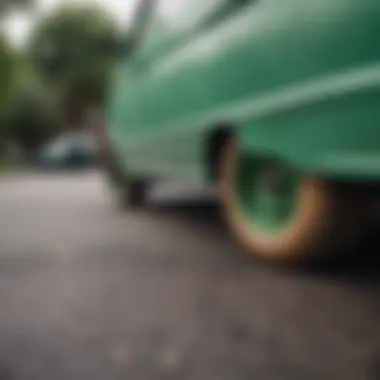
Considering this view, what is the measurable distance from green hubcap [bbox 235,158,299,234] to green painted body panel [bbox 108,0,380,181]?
0.76 ft

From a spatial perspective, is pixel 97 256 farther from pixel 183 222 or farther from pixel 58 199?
pixel 58 199

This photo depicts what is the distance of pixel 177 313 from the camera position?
Result: 2.75 metres

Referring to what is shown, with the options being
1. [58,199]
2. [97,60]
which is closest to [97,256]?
[58,199]

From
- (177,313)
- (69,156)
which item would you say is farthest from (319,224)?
(69,156)

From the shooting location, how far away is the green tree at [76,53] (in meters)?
40.2

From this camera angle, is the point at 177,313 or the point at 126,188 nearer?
the point at 177,313

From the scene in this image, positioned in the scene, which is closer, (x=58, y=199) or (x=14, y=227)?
(x=14, y=227)

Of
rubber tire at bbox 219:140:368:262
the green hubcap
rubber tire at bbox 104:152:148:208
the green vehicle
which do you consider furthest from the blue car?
rubber tire at bbox 219:140:368:262

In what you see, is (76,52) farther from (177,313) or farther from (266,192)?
(177,313)

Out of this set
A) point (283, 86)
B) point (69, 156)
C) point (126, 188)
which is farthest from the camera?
point (69, 156)

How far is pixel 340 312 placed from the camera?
2.71m

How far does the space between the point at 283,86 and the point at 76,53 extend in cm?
3939

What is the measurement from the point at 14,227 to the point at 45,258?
5.27 feet

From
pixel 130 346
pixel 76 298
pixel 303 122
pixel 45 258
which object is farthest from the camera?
pixel 45 258
